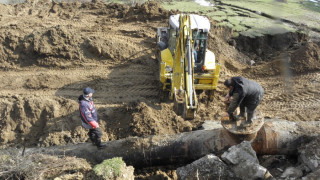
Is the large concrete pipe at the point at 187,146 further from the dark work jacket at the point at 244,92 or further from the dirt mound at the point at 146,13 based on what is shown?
the dirt mound at the point at 146,13

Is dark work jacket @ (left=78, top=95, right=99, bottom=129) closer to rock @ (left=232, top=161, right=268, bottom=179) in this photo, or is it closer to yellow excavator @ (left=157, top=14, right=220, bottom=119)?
yellow excavator @ (left=157, top=14, right=220, bottom=119)

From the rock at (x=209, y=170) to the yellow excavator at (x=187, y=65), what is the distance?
3.58ft

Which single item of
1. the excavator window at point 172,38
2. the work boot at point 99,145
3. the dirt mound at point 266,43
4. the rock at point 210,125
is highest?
the excavator window at point 172,38

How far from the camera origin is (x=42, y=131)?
7.04 meters

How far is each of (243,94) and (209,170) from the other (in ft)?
4.74

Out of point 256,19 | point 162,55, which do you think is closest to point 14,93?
point 162,55

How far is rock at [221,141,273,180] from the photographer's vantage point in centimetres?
435

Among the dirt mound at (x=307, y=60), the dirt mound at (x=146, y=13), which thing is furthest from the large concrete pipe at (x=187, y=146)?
the dirt mound at (x=146, y=13)

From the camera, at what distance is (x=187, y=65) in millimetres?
5934

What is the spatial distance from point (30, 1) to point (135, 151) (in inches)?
498

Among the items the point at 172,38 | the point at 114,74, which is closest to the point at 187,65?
the point at 172,38

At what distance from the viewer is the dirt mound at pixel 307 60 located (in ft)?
29.3

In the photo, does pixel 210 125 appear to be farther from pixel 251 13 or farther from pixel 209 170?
pixel 251 13

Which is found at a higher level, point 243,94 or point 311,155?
point 243,94
